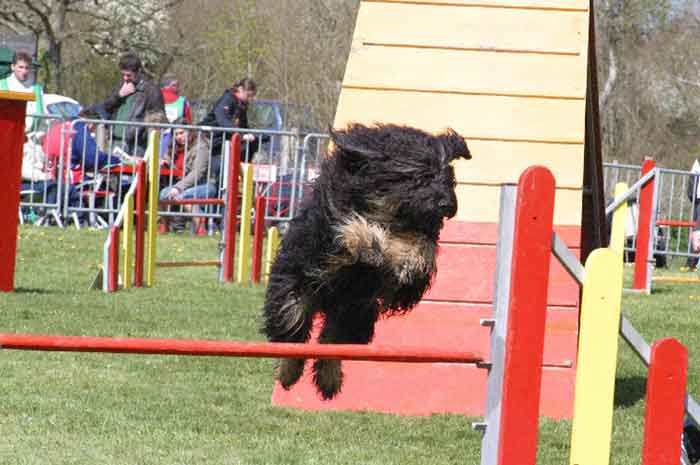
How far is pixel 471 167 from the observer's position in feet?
18.6

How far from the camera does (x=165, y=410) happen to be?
17.5 ft

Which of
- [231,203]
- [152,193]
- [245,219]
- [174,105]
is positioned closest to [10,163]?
[152,193]

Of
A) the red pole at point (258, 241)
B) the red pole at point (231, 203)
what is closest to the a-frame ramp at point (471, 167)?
the red pole at point (231, 203)

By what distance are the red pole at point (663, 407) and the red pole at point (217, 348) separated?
0.53m

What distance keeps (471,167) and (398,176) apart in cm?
145

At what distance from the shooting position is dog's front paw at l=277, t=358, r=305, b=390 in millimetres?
4559

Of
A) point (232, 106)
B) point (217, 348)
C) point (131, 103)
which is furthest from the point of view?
point (131, 103)

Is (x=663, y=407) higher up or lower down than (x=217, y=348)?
lower down

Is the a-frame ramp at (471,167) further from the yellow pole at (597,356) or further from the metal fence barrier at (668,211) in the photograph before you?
the metal fence barrier at (668,211)

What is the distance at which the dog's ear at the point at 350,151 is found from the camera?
433 centimetres

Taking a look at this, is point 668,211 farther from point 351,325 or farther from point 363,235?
point 363,235

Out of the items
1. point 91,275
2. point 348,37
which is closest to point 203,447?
point 91,275

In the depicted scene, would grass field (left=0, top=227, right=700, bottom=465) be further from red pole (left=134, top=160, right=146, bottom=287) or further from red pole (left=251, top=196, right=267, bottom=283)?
red pole (left=251, top=196, right=267, bottom=283)

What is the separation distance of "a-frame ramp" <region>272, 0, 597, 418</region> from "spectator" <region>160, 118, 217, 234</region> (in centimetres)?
720
